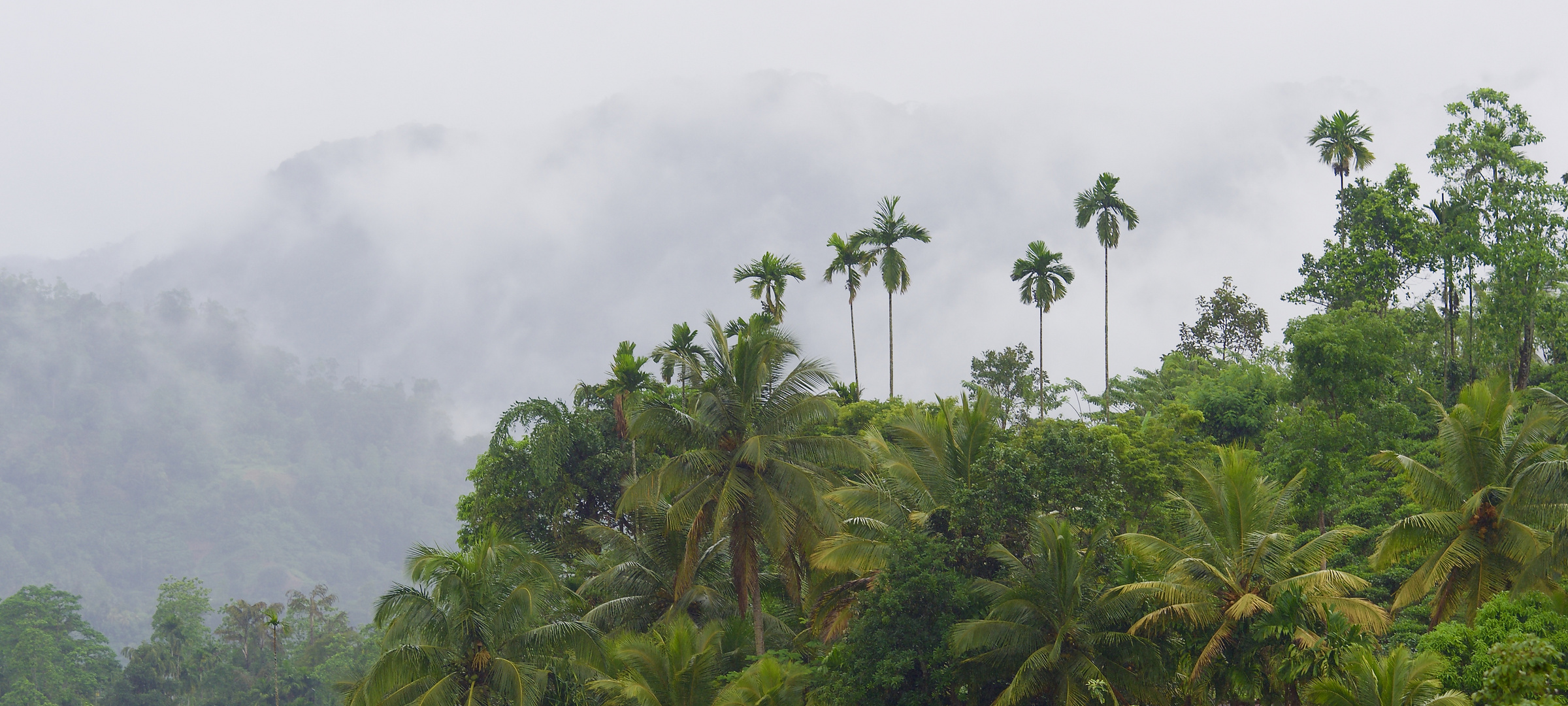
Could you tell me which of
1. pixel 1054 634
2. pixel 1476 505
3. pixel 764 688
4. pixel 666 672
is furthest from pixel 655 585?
pixel 1476 505

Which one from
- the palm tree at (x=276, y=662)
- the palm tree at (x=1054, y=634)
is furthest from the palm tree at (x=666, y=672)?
the palm tree at (x=276, y=662)

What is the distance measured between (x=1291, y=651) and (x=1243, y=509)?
351 centimetres

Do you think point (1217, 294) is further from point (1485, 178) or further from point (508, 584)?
point (508, 584)

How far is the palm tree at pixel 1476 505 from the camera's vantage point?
23922mm

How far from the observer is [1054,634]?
24.0 metres

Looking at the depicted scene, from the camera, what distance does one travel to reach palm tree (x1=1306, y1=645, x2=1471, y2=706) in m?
18.3

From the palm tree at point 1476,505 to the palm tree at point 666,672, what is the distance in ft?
50.5

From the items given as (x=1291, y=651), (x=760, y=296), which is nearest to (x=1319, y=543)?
(x=1291, y=651)

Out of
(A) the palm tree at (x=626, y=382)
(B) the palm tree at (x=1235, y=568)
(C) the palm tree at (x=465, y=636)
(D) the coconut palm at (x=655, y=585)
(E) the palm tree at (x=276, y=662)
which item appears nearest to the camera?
(B) the palm tree at (x=1235, y=568)

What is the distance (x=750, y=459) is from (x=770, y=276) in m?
23.9

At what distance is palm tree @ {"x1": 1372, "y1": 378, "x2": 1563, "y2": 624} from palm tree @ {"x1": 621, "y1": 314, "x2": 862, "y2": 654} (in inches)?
502

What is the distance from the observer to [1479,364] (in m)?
41.8

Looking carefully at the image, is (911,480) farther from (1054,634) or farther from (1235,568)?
(1235,568)

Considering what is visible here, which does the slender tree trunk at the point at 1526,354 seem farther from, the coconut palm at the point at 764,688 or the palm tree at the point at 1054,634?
the coconut palm at the point at 764,688
